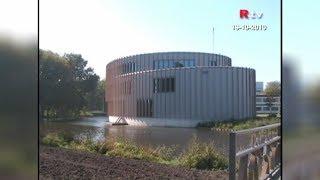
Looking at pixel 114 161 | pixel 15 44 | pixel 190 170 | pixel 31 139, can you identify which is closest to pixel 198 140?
pixel 190 170

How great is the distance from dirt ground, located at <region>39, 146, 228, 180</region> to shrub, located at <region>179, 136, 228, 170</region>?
66mm

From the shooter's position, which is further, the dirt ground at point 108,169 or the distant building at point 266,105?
the dirt ground at point 108,169

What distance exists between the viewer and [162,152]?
3607 millimetres

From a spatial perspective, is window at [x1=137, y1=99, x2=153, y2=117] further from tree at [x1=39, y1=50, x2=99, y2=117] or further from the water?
tree at [x1=39, y1=50, x2=99, y2=117]

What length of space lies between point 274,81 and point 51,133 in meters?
1.58

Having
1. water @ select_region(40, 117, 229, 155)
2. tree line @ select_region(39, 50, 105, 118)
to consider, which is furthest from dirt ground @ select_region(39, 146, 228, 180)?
tree line @ select_region(39, 50, 105, 118)

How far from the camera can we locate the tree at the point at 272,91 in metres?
2.74

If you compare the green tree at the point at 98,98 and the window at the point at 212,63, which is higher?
the window at the point at 212,63

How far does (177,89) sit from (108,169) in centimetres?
87

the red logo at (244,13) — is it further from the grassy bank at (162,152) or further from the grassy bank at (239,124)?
the grassy bank at (162,152)

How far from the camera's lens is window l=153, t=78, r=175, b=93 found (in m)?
3.52

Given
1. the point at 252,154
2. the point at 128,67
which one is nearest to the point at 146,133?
the point at 128,67

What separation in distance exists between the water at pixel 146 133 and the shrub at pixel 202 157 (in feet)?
0.16

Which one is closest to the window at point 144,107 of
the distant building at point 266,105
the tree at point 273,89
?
the distant building at point 266,105
